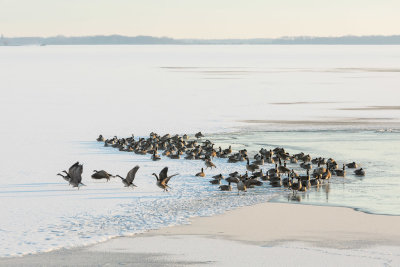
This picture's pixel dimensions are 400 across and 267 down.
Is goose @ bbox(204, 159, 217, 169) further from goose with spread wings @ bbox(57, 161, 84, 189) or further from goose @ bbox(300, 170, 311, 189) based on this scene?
goose with spread wings @ bbox(57, 161, 84, 189)

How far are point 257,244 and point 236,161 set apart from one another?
358 inches

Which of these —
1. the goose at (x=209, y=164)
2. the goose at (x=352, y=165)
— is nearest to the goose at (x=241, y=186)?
the goose at (x=209, y=164)

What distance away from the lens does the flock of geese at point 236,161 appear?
1683 centimetres

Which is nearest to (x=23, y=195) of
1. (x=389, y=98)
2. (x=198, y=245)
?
(x=198, y=245)

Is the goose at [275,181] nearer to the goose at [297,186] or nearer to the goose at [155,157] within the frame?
the goose at [297,186]

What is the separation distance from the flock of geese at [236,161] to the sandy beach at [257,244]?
9.01 feet

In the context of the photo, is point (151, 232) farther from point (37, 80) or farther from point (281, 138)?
point (37, 80)

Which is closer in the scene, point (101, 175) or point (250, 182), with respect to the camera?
point (250, 182)

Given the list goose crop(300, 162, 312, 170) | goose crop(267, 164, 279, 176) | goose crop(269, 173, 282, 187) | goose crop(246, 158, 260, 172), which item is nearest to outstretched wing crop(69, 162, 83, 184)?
goose crop(269, 173, 282, 187)

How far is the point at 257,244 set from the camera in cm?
1195

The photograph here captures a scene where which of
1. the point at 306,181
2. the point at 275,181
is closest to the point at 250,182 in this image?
the point at 275,181

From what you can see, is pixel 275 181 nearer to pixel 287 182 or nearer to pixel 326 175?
pixel 287 182

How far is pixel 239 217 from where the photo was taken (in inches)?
554

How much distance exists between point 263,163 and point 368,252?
919 centimetres
